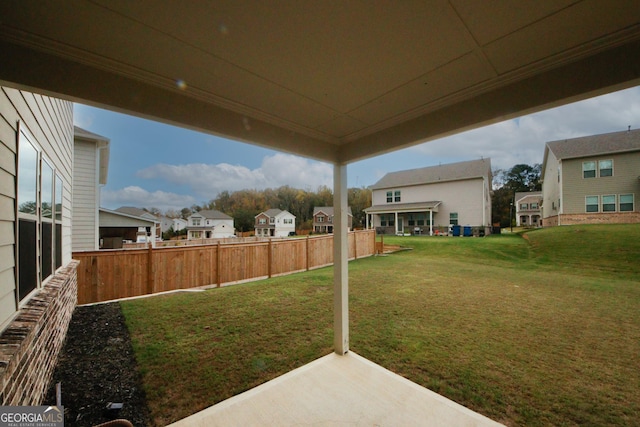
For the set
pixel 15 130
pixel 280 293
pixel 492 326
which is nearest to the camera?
pixel 15 130

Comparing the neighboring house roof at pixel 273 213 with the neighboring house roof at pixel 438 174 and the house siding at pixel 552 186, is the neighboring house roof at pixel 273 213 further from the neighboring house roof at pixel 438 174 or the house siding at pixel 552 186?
the house siding at pixel 552 186

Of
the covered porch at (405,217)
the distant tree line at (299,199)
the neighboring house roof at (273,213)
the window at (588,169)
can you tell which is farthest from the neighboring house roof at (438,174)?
the neighboring house roof at (273,213)

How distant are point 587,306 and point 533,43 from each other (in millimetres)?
6128

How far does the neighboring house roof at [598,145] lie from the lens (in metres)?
14.5

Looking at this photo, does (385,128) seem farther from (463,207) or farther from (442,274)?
(463,207)

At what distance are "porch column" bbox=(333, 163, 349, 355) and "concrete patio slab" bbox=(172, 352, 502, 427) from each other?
439 mm

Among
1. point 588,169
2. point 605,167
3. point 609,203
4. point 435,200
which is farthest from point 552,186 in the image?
point 435,200

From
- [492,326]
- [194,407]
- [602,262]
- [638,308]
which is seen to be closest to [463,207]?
[602,262]

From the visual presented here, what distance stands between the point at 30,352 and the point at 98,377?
113 centimetres

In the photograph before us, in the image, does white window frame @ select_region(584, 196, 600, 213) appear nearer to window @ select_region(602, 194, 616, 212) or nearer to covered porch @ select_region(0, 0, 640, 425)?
window @ select_region(602, 194, 616, 212)

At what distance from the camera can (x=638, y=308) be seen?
5.03m

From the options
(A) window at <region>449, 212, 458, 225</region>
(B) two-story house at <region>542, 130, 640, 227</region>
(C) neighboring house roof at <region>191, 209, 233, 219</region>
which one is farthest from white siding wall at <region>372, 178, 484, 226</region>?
(C) neighboring house roof at <region>191, 209, 233, 219</region>

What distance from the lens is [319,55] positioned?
5.31 ft

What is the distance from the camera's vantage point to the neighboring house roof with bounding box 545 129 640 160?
14.5m
